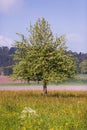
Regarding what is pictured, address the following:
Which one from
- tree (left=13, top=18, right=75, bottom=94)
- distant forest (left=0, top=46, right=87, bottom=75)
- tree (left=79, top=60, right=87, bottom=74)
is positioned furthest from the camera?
distant forest (left=0, top=46, right=87, bottom=75)

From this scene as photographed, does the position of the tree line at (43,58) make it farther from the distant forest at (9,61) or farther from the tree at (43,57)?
the distant forest at (9,61)

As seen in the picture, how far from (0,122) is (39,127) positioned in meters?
1.21

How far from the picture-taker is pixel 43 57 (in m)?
25.6

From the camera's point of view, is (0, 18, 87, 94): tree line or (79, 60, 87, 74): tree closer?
(0, 18, 87, 94): tree line

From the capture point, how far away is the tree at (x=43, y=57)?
25391mm

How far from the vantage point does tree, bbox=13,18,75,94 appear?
25391 mm

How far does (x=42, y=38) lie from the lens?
26.4 meters

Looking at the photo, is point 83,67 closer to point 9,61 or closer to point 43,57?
point 9,61

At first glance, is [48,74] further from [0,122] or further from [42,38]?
[0,122]

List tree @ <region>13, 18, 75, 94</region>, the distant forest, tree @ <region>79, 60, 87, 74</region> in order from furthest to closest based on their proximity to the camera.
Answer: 1. the distant forest
2. tree @ <region>79, 60, 87, 74</region>
3. tree @ <region>13, 18, 75, 94</region>

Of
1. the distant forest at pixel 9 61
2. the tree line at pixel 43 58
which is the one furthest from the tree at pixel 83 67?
the tree line at pixel 43 58

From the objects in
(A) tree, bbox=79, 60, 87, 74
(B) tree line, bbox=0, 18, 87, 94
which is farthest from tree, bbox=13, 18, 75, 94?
(A) tree, bbox=79, 60, 87, 74

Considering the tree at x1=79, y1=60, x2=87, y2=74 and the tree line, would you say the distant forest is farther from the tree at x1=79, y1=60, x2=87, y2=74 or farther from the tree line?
the tree line

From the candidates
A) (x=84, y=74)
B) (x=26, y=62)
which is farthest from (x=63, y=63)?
(x=84, y=74)
